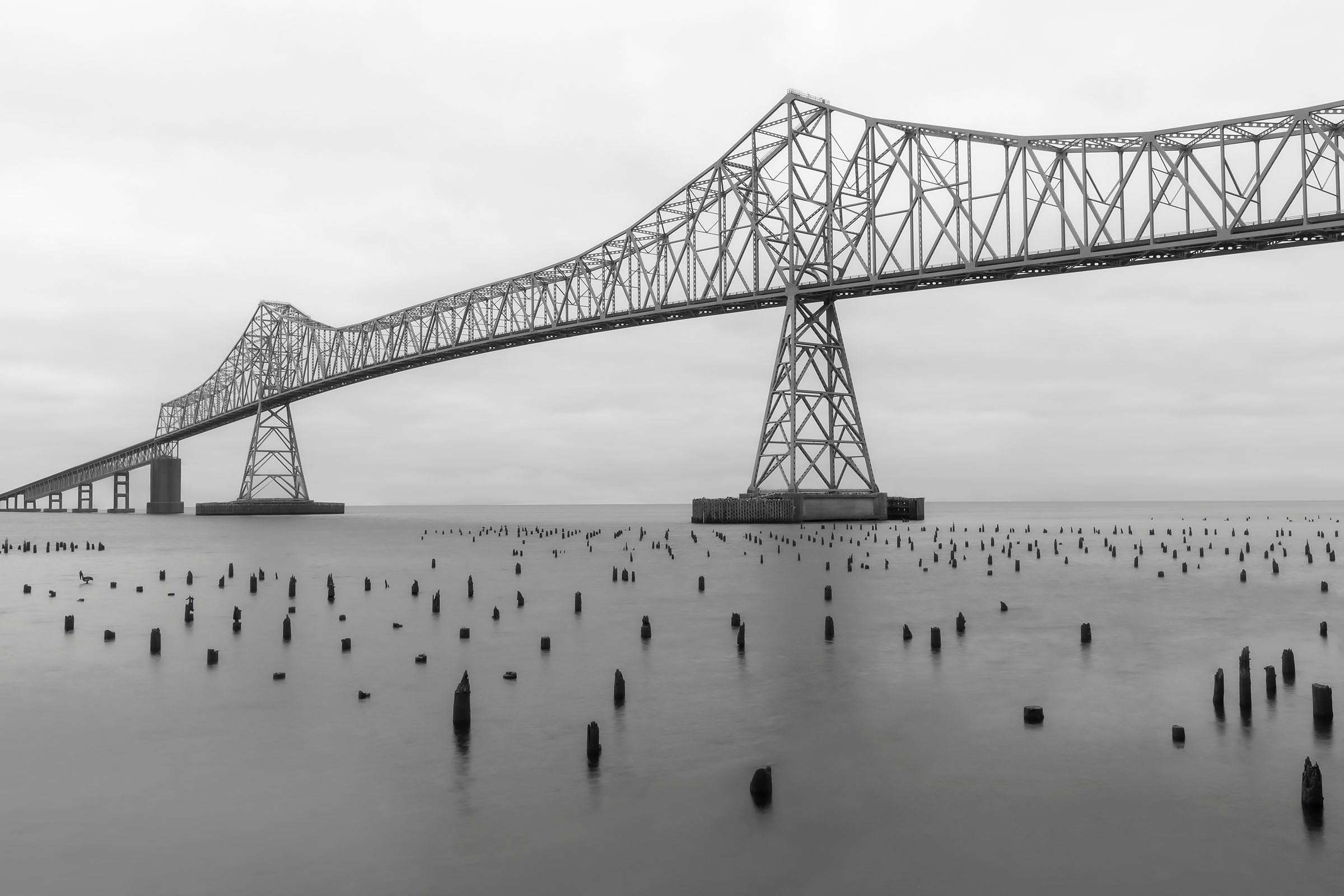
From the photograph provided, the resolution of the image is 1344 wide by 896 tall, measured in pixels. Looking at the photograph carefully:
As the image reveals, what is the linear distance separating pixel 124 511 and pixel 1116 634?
206401mm

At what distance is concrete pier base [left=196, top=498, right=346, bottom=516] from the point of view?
13762 centimetres

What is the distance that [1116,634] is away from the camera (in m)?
25.7

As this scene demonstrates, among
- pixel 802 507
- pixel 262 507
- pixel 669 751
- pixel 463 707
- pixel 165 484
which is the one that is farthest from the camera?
pixel 165 484

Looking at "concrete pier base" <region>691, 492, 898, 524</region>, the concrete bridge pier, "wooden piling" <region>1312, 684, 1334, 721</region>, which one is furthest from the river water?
the concrete bridge pier

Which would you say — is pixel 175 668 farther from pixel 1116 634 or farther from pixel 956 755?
pixel 1116 634

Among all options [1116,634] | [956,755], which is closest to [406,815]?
[956,755]

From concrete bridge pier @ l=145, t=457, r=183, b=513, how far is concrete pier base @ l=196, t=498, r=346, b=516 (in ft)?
63.6

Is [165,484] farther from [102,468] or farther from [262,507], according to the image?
[262,507]

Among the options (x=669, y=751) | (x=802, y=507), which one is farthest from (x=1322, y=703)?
(x=802, y=507)

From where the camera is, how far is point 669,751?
1447cm

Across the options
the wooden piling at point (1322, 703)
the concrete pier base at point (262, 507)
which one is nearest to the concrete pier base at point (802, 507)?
the wooden piling at point (1322, 703)

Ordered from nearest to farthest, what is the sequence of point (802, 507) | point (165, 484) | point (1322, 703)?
point (1322, 703), point (802, 507), point (165, 484)

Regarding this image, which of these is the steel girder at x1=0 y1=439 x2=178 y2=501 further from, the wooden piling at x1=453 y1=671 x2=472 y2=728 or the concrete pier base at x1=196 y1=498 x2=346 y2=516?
the wooden piling at x1=453 y1=671 x2=472 y2=728

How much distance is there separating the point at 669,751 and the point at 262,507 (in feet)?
444
